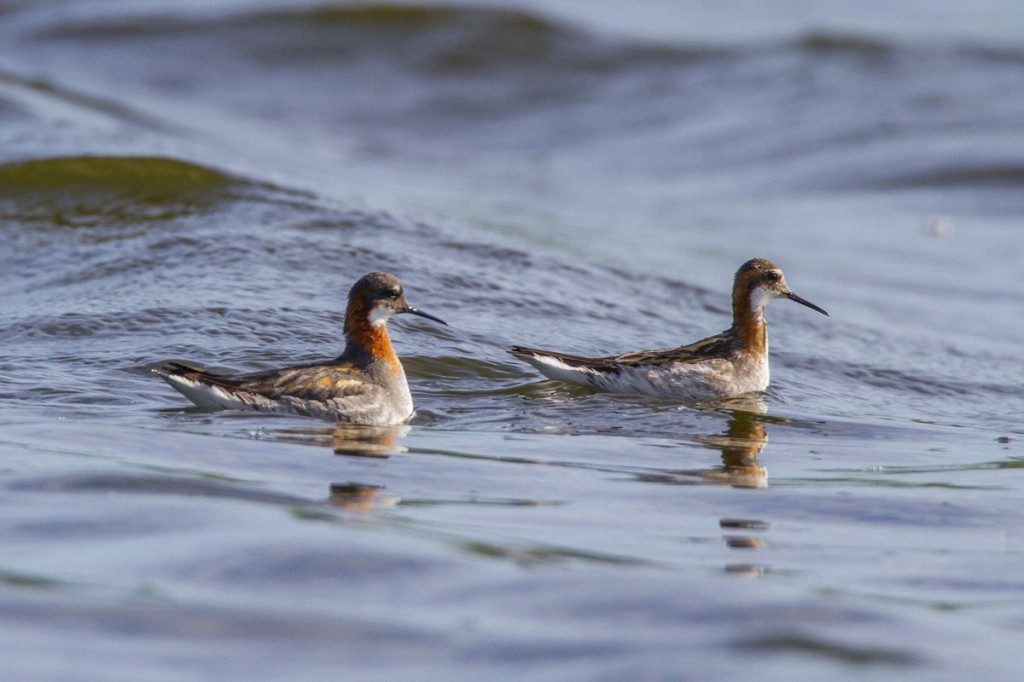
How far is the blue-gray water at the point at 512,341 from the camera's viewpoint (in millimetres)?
6066

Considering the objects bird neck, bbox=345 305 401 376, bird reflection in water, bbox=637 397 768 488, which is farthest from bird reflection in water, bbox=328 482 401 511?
bird neck, bbox=345 305 401 376

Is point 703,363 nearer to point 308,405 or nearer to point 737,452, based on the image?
point 737,452

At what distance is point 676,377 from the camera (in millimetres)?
11453

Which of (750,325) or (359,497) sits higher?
(750,325)

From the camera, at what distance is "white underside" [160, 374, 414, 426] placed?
9789mm

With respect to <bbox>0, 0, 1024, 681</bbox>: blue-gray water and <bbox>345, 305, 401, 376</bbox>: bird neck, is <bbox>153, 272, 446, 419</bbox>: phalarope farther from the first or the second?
<bbox>0, 0, 1024, 681</bbox>: blue-gray water

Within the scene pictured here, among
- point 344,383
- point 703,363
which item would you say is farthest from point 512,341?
point 344,383

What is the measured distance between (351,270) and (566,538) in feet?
24.5

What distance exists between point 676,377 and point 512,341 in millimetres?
1681

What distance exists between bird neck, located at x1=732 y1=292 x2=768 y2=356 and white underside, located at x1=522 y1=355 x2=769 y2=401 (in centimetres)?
18

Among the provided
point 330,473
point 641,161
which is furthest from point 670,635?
point 641,161

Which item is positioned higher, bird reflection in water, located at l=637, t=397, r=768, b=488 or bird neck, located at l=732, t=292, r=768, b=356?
bird neck, located at l=732, t=292, r=768, b=356

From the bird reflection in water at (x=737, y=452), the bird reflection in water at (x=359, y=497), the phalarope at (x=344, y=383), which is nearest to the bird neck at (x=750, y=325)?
the bird reflection in water at (x=737, y=452)

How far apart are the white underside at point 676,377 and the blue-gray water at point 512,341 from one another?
0.15m
